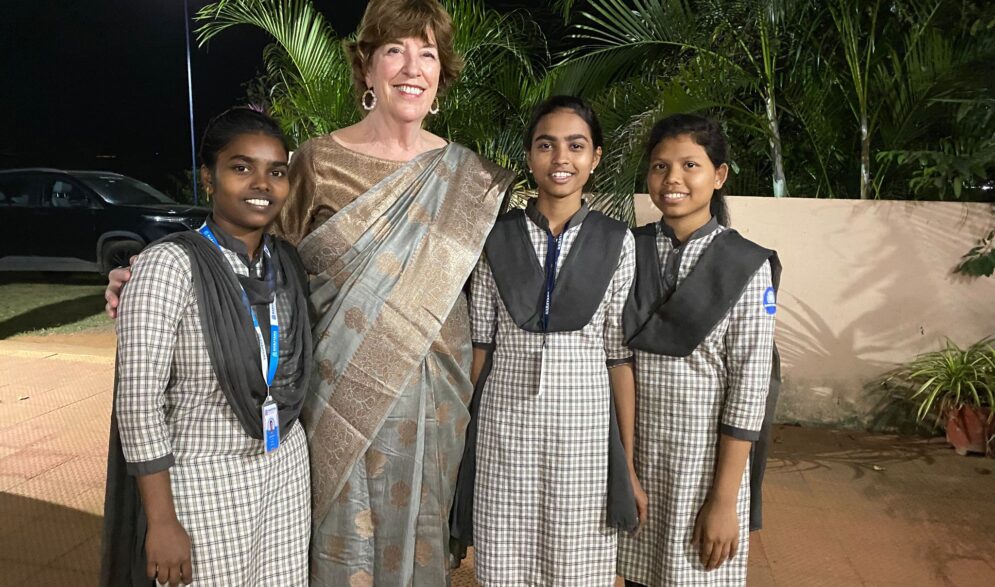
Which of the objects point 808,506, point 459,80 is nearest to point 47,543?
point 808,506

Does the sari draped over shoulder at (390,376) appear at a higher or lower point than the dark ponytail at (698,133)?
lower

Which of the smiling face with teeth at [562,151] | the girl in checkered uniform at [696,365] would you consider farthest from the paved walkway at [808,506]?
the smiling face with teeth at [562,151]

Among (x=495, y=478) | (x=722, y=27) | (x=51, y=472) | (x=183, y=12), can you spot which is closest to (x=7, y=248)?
(x=183, y=12)

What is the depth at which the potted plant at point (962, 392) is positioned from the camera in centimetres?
372

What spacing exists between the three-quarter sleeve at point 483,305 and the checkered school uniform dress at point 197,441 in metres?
0.46

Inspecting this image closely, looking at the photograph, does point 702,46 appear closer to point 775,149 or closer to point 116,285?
point 775,149

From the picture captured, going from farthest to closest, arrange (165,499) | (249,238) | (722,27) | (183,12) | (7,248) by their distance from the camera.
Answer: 1. (183,12)
2. (7,248)
3. (722,27)
4. (249,238)
5. (165,499)

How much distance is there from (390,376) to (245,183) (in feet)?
1.86

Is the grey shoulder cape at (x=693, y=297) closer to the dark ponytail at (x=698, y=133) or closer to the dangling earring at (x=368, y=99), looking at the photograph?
the dark ponytail at (x=698, y=133)

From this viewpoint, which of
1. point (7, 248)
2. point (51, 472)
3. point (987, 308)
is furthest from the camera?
point (7, 248)

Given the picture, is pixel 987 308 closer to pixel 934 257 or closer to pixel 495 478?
pixel 934 257

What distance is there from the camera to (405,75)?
6.03 feet

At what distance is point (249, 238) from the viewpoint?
1560mm

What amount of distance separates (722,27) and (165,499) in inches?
156
